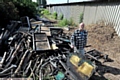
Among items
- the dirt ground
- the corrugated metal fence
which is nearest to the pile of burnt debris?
the dirt ground

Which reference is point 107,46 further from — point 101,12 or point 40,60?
point 40,60

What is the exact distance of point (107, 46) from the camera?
10.1m

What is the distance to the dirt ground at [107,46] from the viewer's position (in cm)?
699

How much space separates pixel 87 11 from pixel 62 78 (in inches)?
449

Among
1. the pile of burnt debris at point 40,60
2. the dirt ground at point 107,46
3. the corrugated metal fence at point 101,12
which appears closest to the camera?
the pile of burnt debris at point 40,60

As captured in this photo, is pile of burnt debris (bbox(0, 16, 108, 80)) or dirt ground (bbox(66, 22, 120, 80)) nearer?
pile of burnt debris (bbox(0, 16, 108, 80))

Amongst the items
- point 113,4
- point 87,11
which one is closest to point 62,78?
point 113,4

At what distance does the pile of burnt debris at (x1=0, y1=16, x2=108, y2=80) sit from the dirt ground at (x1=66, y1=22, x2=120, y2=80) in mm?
558

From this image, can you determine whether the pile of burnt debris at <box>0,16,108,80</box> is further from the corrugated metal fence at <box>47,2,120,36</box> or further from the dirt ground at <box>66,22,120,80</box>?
the corrugated metal fence at <box>47,2,120,36</box>

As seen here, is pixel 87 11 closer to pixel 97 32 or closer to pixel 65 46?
pixel 97 32

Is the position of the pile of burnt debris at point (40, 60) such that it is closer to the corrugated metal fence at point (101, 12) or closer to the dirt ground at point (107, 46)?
the dirt ground at point (107, 46)

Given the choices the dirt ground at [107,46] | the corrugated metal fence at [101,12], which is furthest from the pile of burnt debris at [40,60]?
the corrugated metal fence at [101,12]

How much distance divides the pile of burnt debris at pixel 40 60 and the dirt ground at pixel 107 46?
0.56m

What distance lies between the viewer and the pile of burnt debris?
600 cm
